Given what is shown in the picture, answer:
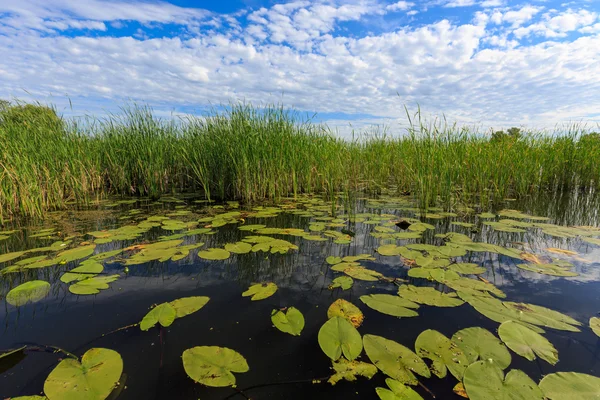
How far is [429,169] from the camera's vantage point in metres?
3.76

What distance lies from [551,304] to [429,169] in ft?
8.22

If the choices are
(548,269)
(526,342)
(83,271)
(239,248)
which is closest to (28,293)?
(83,271)

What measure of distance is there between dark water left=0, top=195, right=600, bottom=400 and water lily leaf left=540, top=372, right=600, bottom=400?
85 millimetres

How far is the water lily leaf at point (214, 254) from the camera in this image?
2137 mm

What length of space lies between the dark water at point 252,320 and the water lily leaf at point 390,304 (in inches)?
1.3

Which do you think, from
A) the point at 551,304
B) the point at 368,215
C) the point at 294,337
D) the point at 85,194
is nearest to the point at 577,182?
the point at 368,215

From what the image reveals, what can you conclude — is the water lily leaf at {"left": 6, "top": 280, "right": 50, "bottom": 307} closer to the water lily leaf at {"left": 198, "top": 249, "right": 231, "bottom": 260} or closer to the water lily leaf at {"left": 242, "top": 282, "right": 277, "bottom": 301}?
the water lily leaf at {"left": 198, "top": 249, "right": 231, "bottom": 260}

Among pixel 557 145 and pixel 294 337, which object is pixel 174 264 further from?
pixel 557 145

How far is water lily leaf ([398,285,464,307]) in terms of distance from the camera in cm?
148

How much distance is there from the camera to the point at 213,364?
1062mm

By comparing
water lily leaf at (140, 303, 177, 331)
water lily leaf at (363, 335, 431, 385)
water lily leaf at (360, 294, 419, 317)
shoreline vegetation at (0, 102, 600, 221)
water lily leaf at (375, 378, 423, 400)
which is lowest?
water lily leaf at (375, 378, 423, 400)

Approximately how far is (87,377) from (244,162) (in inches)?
135

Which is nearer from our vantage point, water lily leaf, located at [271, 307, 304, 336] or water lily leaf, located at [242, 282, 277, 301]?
water lily leaf, located at [271, 307, 304, 336]

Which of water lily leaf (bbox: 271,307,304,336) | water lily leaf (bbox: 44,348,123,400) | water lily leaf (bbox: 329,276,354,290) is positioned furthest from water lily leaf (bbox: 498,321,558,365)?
water lily leaf (bbox: 44,348,123,400)
